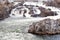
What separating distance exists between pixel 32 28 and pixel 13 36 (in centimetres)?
76

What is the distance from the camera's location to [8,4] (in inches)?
421

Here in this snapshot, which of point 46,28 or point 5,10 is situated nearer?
point 46,28

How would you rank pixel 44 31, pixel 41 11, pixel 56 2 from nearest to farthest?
pixel 44 31, pixel 41 11, pixel 56 2

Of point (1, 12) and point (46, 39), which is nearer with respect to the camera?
point (46, 39)

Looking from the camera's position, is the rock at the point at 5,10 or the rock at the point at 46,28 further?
the rock at the point at 5,10

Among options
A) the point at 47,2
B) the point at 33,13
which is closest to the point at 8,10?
the point at 33,13

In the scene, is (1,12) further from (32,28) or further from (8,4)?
(32,28)

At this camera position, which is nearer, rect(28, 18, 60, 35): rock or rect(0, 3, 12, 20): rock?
rect(28, 18, 60, 35): rock

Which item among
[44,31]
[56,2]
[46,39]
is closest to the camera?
[46,39]

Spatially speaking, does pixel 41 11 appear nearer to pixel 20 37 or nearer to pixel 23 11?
pixel 23 11

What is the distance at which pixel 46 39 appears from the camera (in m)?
5.93

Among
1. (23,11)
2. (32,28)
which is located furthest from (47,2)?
(32,28)

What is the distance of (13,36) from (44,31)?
1.07 m

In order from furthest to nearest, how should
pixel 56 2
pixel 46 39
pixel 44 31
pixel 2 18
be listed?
pixel 56 2 < pixel 2 18 < pixel 44 31 < pixel 46 39
